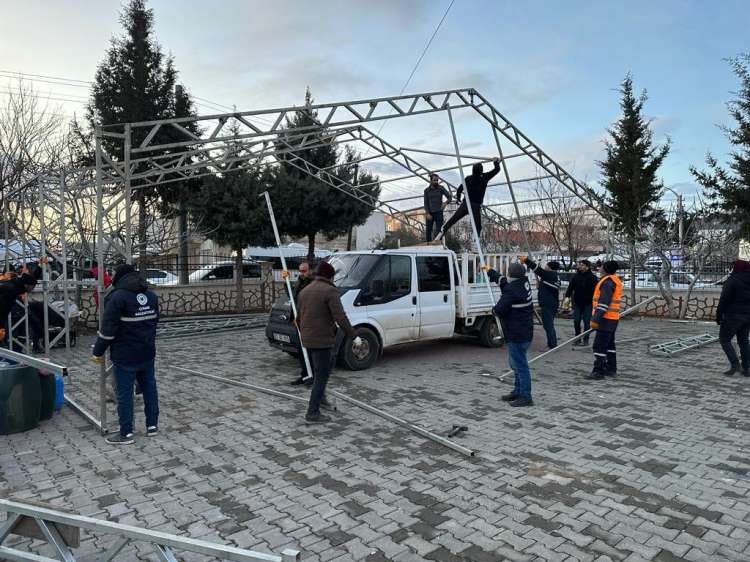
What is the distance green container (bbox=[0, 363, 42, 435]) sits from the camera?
5.40 meters

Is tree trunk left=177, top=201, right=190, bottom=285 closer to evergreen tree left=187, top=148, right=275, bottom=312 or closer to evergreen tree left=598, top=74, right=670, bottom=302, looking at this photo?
evergreen tree left=187, top=148, right=275, bottom=312

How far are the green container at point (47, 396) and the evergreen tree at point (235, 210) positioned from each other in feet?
38.7

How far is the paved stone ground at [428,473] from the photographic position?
3471mm

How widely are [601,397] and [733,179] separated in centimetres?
1269

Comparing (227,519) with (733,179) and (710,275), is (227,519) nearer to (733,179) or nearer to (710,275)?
(710,275)

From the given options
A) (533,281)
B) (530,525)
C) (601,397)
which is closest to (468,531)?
(530,525)

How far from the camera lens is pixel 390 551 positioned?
3318 mm

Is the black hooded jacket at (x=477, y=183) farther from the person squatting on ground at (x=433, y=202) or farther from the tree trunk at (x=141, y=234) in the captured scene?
the tree trunk at (x=141, y=234)

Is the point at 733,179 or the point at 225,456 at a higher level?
the point at 733,179

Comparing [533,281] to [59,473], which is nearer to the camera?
[59,473]

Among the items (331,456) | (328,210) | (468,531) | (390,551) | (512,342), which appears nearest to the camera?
(390,551)

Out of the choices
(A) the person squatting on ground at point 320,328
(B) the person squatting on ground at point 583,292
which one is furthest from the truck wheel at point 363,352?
(B) the person squatting on ground at point 583,292

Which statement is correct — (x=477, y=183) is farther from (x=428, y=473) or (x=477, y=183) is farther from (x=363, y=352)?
(x=428, y=473)

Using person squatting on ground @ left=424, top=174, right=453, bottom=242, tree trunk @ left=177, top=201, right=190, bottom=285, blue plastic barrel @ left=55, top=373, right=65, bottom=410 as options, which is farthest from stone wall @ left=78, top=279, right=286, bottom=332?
blue plastic barrel @ left=55, top=373, right=65, bottom=410
